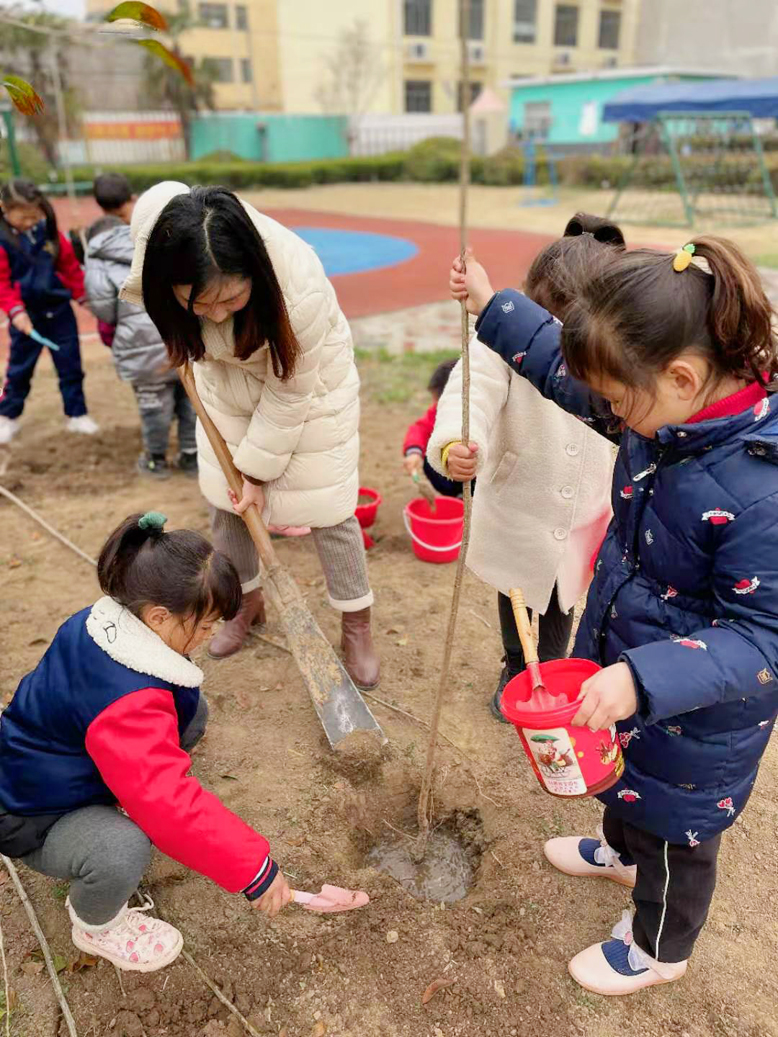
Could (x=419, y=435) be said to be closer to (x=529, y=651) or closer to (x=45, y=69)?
(x=529, y=651)

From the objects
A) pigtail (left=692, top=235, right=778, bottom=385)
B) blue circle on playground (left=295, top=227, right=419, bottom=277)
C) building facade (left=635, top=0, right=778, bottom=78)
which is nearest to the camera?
pigtail (left=692, top=235, right=778, bottom=385)

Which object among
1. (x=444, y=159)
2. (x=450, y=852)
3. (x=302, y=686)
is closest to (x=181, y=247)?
(x=302, y=686)

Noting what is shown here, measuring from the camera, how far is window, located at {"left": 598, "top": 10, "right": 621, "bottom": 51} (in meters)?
38.7

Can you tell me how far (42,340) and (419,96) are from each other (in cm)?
3557

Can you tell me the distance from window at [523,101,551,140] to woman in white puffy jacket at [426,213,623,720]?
28.9m

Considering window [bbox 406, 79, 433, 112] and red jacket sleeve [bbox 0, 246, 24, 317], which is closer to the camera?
red jacket sleeve [bbox 0, 246, 24, 317]

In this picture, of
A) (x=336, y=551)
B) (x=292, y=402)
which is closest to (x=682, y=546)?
(x=292, y=402)

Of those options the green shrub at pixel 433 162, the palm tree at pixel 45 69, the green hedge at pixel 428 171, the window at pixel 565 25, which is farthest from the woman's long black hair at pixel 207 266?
the window at pixel 565 25

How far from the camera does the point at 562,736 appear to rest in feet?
4.53

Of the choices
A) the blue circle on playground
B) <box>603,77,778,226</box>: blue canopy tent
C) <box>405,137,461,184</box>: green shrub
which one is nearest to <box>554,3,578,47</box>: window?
<box>405,137,461,184</box>: green shrub

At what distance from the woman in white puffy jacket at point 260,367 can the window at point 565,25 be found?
42.3 metres

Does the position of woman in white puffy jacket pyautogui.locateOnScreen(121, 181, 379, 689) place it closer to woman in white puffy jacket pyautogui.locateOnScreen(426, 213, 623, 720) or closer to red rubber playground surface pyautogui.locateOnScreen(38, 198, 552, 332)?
woman in white puffy jacket pyautogui.locateOnScreen(426, 213, 623, 720)

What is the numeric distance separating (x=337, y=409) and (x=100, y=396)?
142 inches

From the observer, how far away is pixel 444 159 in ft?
82.0
